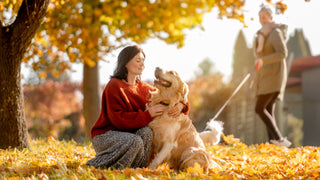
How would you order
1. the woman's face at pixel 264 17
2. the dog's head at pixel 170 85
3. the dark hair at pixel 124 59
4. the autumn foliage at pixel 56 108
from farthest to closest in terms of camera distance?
the autumn foliage at pixel 56 108 < the woman's face at pixel 264 17 < the dark hair at pixel 124 59 < the dog's head at pixel 170 85

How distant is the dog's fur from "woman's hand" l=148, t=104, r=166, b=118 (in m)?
0.04

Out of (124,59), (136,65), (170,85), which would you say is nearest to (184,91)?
(170,85)

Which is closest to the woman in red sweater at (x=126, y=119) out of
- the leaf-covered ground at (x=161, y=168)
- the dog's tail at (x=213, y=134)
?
the leaf-covered ground at (x=161, y=168)

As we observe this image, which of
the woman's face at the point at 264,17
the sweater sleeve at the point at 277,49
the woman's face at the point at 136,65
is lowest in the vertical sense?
the woman's face at the point at 136,65

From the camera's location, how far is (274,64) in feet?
19.6

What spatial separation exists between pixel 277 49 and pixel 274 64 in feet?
0.98

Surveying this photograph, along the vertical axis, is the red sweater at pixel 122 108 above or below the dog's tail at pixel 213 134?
above

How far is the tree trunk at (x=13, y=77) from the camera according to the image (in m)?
5.00

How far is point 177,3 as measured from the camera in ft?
22.9

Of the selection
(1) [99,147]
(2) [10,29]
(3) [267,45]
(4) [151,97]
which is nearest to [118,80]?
(4) [151,97]

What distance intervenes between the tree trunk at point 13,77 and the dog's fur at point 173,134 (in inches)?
102

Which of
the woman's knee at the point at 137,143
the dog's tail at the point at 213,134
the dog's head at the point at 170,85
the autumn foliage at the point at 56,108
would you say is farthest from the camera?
the autumn foliage at the point at 56,108

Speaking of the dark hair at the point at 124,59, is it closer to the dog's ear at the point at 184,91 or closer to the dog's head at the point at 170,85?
the dog's head at the point at 170,85

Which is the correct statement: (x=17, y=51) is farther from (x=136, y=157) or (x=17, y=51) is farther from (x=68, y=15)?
(x=136, y=157)
